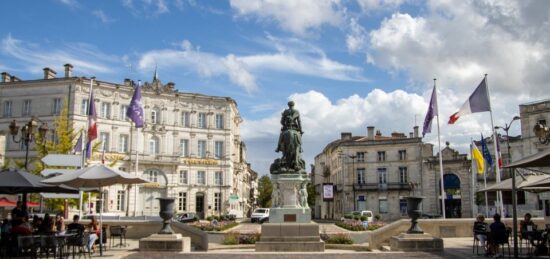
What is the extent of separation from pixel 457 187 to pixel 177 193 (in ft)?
103

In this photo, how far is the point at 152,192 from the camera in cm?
5491

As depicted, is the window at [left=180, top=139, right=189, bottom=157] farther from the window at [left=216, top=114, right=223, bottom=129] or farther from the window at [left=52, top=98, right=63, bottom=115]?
the window at [left=52, top=98, right=63, bottom=115]

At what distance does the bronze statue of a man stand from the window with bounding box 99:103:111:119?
1495 inches

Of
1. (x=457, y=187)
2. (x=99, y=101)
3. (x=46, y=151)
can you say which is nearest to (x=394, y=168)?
(x=457, y=187)

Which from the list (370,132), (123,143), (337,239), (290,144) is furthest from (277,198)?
(370,132)

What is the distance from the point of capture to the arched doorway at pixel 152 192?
54.3 metres

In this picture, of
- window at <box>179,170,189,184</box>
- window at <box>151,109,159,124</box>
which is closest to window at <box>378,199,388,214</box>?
window at <box>179,170,189,184</box>

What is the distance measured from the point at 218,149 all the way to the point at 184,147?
386 cm

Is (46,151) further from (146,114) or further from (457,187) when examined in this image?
(457,187)

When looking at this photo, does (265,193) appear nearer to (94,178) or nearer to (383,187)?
(383,187)

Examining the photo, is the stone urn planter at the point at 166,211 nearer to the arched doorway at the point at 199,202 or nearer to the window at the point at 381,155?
the arched doorway at the point at 199,202

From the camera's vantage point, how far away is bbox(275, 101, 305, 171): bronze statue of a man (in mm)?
18734

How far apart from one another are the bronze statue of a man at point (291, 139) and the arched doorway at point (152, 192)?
37.4m

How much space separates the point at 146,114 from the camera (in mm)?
55688
